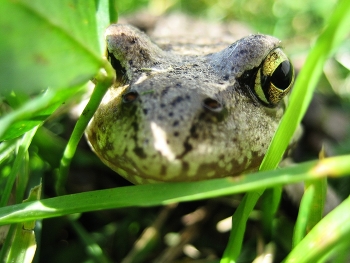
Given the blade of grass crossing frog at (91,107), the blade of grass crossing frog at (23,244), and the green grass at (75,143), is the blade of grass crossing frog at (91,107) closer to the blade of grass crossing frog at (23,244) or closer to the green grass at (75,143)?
the green grass at (75,143)

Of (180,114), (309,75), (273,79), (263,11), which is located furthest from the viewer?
(263,11)

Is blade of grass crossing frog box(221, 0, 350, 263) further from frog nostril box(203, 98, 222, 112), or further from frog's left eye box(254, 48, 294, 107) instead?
frog's left eye box(254, 48, 294, 107)

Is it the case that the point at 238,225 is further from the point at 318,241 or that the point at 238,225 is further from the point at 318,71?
the point at 318,71

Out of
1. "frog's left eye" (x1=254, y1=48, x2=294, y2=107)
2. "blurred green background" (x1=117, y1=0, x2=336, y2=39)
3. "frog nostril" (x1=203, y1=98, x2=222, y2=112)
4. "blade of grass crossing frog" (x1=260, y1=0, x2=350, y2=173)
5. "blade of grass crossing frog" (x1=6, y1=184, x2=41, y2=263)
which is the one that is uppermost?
"blade of grass crossing frog" (x1=260, y1=0, x2=350, y2=173)

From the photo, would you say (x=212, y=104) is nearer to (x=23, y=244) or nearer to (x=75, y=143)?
(x=75, y=143)

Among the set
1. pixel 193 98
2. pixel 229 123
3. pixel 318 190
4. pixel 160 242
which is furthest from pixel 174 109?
pixel 160 242

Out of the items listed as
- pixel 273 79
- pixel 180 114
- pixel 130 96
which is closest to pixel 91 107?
pixel 130 96

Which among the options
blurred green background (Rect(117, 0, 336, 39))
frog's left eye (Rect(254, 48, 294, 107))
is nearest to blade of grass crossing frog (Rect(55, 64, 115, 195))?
frog's left eye (Rect(254, 48, 294, 107))
